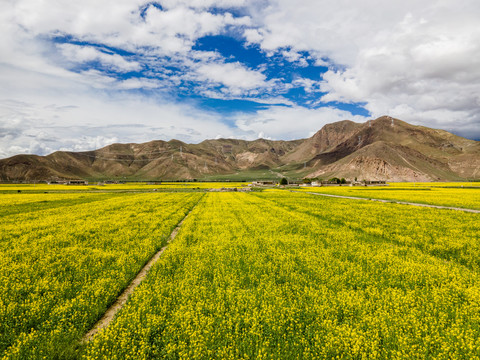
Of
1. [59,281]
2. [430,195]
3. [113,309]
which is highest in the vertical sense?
[430,195]

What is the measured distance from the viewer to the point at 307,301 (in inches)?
327

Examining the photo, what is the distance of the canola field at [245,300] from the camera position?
618 cm

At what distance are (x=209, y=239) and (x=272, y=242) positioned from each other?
460 centimetres

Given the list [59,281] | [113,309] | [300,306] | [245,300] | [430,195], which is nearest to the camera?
[300,306]

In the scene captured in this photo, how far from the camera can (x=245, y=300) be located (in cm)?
834

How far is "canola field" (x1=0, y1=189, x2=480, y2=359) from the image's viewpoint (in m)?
6.18

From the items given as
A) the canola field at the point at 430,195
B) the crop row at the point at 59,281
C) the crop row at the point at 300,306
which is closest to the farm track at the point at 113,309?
the crop row at the point at 59,281

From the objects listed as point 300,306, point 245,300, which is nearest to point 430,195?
point 300,306

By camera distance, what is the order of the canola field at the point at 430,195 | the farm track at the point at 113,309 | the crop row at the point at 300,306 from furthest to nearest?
the canola field at the point at 430,195 < the farm track at the point at 113,309 < the crop row at the point at 300,306

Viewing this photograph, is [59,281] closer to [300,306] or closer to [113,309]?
[113,309]

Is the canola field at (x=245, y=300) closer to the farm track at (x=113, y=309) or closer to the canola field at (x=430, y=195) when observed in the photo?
the farm track at (x=113, y=309)

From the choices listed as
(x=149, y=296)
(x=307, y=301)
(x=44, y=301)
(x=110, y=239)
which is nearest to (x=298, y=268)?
(x=307, y=301)

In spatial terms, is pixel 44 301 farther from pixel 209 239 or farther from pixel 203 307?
pixel 209 239

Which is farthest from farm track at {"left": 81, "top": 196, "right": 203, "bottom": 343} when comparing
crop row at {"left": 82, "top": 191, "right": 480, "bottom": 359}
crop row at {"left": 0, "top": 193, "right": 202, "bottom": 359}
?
crop row at {"left": 82, "top": 191, "right": 480, "bottom": 359}
